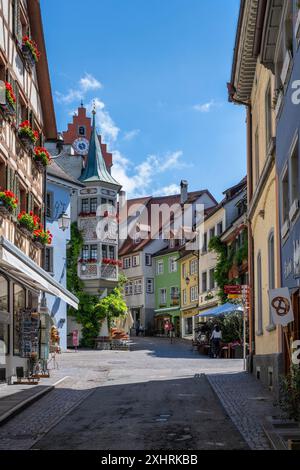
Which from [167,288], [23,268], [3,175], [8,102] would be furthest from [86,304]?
[23,268]

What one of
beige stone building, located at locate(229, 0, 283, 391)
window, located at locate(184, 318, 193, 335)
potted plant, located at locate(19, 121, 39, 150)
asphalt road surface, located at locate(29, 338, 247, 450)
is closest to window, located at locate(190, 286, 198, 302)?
window, located at locate(184, 318, 193, 335)

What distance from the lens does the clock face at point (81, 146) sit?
6620 cm

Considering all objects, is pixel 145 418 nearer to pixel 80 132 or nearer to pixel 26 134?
pixel 26 134

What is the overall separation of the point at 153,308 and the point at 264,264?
56.3 m

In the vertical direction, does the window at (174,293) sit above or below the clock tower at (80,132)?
below

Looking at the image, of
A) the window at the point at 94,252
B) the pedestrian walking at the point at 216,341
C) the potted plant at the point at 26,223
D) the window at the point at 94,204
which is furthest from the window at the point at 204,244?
the potted plant at the point at 26,223

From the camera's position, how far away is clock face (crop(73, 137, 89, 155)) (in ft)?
217

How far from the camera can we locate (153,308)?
247ft

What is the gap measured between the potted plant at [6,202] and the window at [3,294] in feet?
6.51

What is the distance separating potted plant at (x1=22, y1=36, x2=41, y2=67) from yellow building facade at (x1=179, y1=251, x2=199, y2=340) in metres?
37.3

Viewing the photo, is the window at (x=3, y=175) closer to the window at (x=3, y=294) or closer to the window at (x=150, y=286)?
the window at (x=3, y=294)

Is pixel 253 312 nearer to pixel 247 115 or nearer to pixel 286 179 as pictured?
pixel 247 115

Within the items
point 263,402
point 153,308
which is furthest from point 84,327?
point 263,402

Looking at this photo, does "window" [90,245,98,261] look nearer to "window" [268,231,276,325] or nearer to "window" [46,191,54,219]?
"window" [46,191,54,219]
